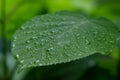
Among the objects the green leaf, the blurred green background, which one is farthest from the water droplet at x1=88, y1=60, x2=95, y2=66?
the green leaf

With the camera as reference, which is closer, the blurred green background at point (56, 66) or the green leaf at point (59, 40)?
the green leaf at point (59, 40)

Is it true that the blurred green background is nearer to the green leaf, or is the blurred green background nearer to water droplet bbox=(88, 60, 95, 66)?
water droplet bbox=(88, 60, 95, 66)

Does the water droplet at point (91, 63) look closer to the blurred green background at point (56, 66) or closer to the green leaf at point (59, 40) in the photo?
the blurred green background at point (56, 66)

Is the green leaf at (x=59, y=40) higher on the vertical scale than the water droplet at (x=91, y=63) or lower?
higher

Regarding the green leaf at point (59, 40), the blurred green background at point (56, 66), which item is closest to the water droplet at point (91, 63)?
the blurred green background at point (56, 66)

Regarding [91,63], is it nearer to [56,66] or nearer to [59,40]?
[56,66]

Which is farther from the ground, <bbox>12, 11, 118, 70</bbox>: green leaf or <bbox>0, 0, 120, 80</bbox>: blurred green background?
<bbox>12, 11, 118, 70</bbox>: green leaf

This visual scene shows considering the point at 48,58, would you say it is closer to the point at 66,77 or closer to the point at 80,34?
the point at 80,34

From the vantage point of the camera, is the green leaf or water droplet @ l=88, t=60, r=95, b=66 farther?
water droplet @ l=88, t=60, r=95, b=66
